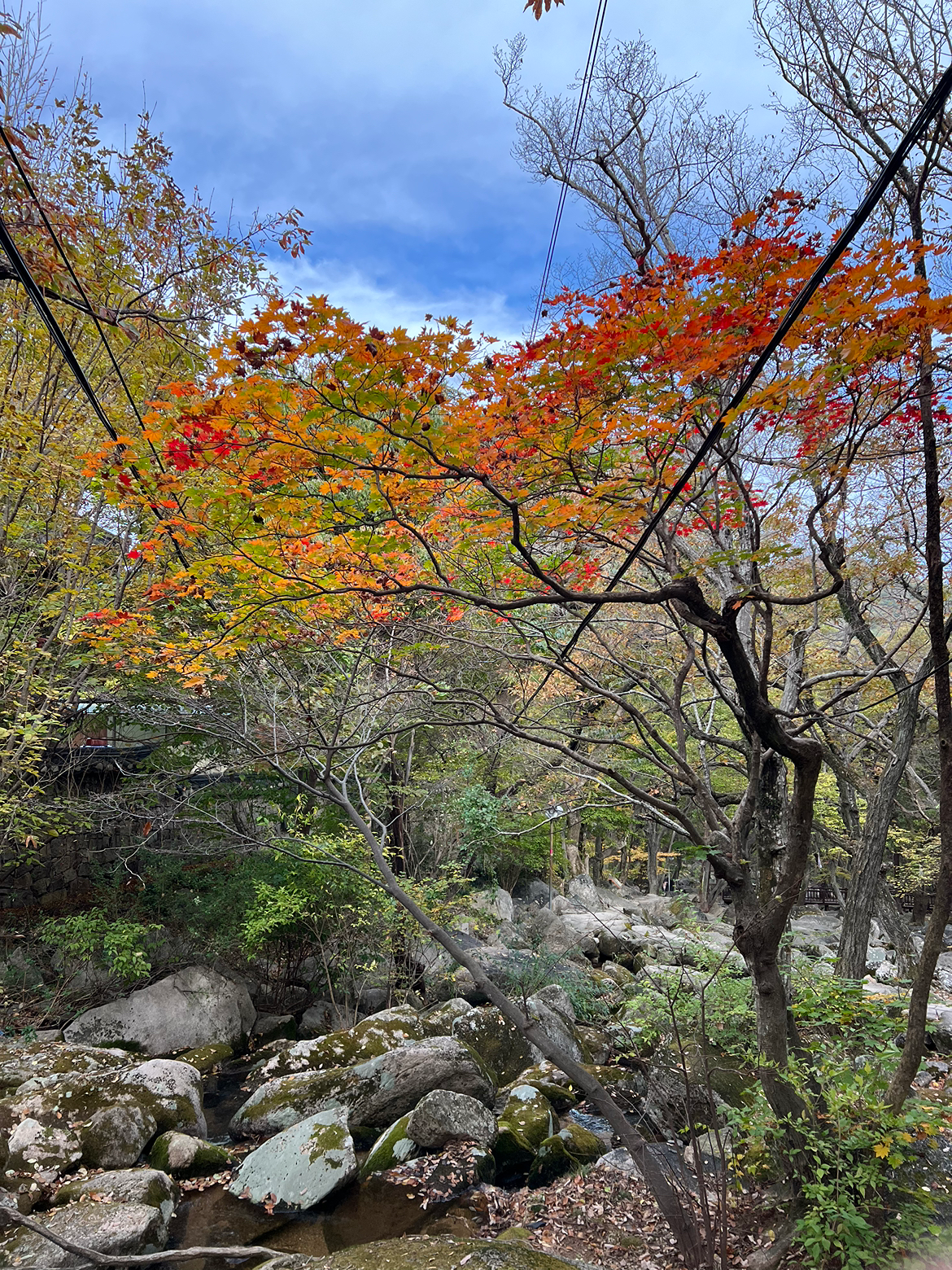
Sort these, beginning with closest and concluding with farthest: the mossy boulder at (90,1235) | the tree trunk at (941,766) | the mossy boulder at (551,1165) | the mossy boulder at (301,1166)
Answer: the tree trunk at (941,766) → the mossy boulder at (90,1235) → the mossy boulder at (301,1166) → the mossy boulder at (551,1165)

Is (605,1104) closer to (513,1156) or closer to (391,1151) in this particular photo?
(513,1156)

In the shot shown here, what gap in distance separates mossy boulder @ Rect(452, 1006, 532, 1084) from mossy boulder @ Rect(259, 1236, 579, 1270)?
377cm

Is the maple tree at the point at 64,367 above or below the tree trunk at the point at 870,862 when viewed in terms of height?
above

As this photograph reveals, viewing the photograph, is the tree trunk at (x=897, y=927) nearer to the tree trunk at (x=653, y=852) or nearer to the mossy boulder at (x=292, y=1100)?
the mossy boulder at (x=292, y=1100)

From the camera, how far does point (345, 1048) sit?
7547mm

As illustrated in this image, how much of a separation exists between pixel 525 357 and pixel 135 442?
356cm

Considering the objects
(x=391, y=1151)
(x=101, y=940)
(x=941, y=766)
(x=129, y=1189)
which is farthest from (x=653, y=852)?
(x=941, y=766)

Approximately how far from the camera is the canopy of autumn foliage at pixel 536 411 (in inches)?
119

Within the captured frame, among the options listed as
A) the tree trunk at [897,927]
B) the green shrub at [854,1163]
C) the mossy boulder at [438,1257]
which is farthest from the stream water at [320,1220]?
the tree trunk at [897,927]

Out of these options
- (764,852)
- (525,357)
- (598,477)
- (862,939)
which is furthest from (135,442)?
(862,939)

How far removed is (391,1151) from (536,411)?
640 centimetres

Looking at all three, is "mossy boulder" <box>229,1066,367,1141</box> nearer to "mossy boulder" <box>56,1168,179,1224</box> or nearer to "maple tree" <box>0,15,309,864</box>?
"mossy boulder" <box>56,1168,179,1224</box>

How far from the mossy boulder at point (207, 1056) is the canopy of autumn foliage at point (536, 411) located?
6791 mm

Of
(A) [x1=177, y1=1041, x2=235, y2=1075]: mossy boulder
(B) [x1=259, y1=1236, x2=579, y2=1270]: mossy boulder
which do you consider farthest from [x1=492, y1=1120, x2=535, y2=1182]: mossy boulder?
(A) [x1=177, y1=1041, x2=235, y2=1075]: mossy boulder
